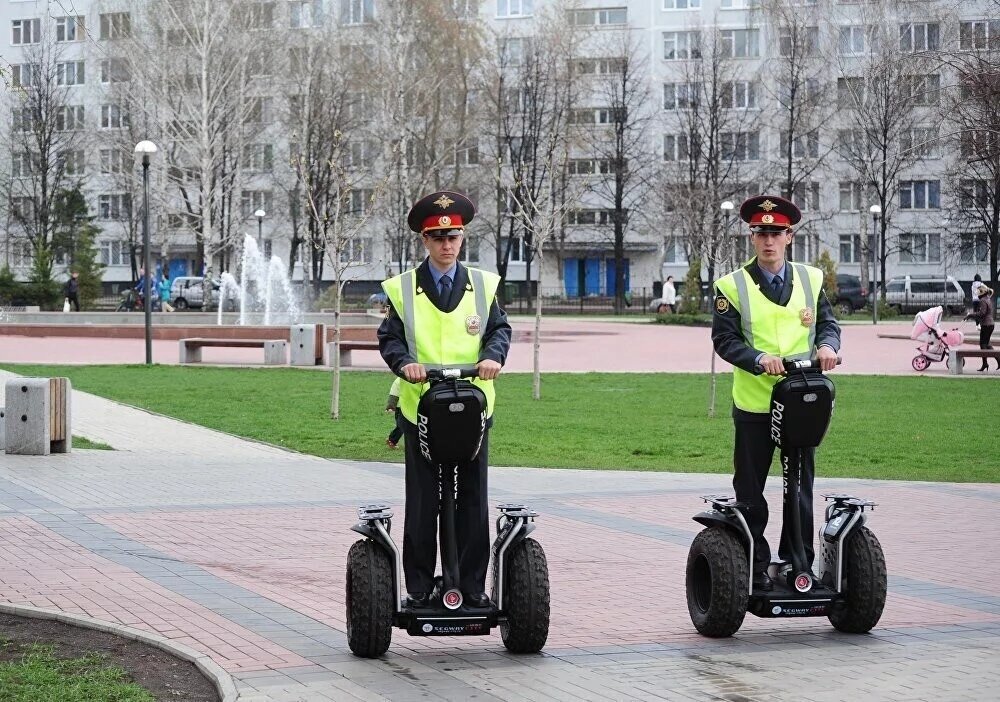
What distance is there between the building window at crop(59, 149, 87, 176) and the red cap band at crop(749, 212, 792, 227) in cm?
6905

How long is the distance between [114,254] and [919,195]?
41.5 metres

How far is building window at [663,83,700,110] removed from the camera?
224 feet

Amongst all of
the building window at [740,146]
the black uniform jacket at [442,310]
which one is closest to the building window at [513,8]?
the building window at [740,146]

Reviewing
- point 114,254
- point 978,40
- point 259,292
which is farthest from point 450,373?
point 114,254

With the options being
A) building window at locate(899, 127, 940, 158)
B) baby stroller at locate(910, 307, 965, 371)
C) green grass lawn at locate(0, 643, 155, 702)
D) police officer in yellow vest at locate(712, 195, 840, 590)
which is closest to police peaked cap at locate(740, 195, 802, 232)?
police officer in yellow vest at locate(712, 195, 840, 590)

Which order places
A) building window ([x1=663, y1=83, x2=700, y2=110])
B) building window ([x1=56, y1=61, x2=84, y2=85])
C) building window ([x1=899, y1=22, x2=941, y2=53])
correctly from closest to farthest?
building window ([x1=899, y1=22, x2=941, y2=53]) → building window ([x1=663, y1=83, x2=700, y2=110]) → building window ([x1=56, y1=61, x2=84, y2=85])

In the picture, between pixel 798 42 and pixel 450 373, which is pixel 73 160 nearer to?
pixel 798 42

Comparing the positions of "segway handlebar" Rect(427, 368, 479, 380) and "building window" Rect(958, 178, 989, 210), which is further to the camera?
"building window" Rect(958, 178, 989, 210)

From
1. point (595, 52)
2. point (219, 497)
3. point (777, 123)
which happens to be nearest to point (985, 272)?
point (777, 123)

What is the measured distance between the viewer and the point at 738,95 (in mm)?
70875

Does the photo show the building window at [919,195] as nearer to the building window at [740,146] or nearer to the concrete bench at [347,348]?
the building window at [740,146]

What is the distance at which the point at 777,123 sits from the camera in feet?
223

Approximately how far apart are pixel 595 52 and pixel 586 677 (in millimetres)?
65706

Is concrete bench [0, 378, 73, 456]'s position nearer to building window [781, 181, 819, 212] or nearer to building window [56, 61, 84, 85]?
building window [781, 181, 819, 212]
